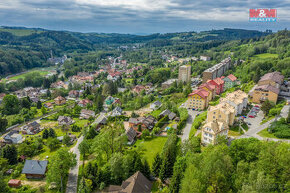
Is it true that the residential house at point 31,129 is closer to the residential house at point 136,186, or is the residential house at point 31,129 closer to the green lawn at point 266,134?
the residential house at point 136,186

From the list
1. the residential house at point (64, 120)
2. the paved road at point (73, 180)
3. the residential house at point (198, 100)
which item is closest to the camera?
the paved road at point (73, 180)

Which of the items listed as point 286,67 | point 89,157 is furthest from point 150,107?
point 286,67

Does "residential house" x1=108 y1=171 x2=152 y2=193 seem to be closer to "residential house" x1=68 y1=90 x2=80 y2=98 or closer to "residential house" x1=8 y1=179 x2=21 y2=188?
"residential house" x1=8 y1=179 x2=21 y2=188

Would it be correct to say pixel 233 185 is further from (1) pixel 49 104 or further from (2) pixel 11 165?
(1) pixel 49 104

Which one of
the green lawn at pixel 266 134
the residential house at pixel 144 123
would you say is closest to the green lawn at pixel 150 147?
the residential house at pixel 144 123

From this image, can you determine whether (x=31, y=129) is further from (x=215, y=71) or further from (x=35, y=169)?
(x=215, y=71)

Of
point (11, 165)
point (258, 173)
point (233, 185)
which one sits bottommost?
point (11, 165)

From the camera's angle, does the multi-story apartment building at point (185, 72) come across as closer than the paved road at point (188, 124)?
No
